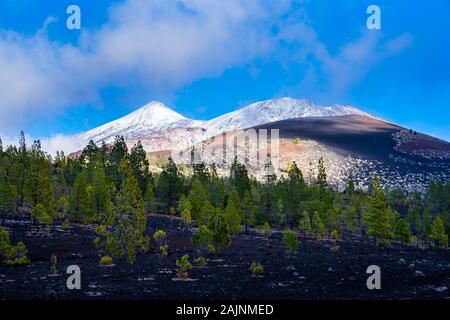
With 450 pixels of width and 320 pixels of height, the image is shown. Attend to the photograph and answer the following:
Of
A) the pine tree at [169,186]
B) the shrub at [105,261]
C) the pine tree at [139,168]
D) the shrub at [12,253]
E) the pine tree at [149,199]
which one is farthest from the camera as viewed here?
the pine tree at [169,186]

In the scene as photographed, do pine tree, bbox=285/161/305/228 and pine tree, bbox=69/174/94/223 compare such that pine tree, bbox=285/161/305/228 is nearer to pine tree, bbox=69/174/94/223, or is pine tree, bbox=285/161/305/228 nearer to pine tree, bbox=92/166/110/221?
pine tree, bbox=92/166/110/221

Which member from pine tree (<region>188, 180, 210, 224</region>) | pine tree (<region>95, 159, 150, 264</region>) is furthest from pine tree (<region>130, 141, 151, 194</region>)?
pine tree (<region>95, 159, 150, 264</region>)

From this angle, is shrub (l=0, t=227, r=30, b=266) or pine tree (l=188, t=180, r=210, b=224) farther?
pine tree (l=188, t=180, r=210, b=224)

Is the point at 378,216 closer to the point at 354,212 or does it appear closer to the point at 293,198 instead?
the point at 293,198

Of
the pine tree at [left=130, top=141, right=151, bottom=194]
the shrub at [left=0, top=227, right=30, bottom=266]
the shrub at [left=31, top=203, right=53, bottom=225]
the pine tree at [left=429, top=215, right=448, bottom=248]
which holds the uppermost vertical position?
the pine tree at [left=130, top=141, right=151, bottom=194]

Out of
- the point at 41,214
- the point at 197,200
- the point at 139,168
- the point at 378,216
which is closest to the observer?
the point at 41,214

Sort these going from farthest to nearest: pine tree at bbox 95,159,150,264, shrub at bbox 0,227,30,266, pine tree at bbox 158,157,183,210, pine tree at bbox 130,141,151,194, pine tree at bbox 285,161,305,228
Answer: pine tree at bbox 158,157,183,210, pine tree at bbox 285,161,305,228, pine tree at bbox 130,141,151,194, shrub at bbox 0,227,30,266, pine tree at bbox 95,159,150,264

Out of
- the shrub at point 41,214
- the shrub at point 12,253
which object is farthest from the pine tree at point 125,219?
the shrub at point 41,214

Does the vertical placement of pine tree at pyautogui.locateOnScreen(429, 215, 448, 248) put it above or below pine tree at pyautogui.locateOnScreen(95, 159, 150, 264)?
below

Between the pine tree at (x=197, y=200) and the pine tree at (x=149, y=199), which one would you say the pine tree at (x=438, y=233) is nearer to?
the pine tree at (x=197, y=200)

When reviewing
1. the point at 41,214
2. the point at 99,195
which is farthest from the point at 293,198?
the point at 41,214

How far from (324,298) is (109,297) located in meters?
11.5

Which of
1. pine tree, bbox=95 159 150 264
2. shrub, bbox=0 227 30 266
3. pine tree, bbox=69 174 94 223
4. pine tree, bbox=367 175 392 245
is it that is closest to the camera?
pine tree, bbox=95 159 150 264
